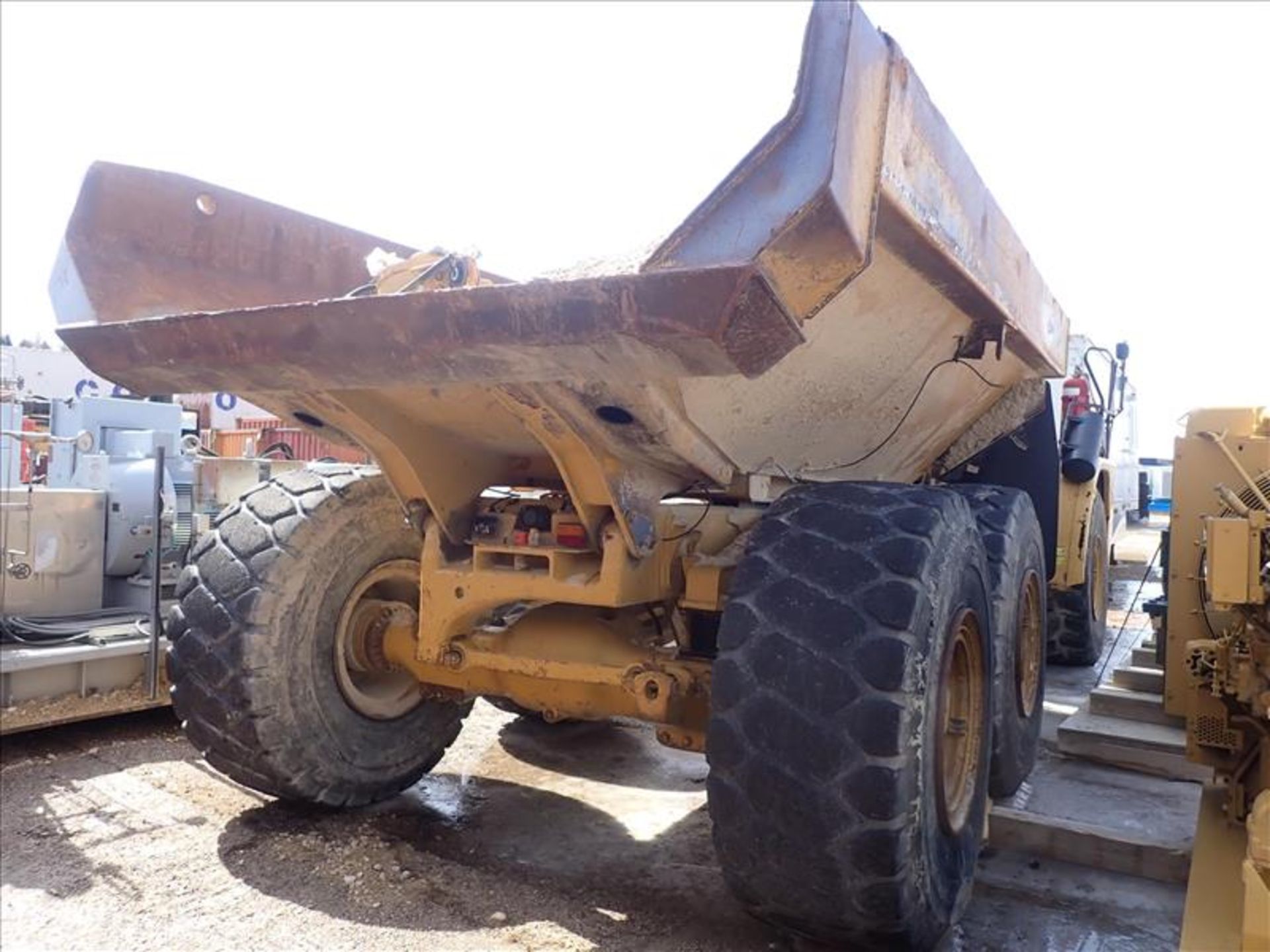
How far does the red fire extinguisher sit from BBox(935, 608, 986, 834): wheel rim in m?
3.90

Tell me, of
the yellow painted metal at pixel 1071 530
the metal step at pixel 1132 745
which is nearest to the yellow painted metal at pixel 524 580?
the metal step at pixel 1132 745

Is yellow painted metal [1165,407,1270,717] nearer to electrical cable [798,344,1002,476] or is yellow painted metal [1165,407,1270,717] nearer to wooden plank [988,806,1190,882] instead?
wooden plank [988,806,1190,882]

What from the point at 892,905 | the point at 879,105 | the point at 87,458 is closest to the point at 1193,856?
the point at 892,905

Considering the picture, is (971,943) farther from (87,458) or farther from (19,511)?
(87,458)

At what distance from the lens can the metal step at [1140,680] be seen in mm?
5193

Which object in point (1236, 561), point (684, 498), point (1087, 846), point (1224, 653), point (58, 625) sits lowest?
point (1087, 846)

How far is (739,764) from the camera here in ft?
8.25

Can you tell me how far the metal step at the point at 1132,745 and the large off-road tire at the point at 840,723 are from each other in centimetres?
221

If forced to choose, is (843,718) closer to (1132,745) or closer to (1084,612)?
(1132,745)

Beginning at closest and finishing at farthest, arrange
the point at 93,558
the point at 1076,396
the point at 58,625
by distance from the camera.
A: 1. the point at 58,625
2. the point at 93,558
3. the point at 1076,396

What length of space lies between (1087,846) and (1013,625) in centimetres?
82

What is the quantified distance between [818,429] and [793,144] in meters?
1.60

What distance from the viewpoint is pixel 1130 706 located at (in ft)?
16.3

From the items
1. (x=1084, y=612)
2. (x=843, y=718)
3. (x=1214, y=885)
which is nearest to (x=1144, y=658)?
(x=1084, y=612)
